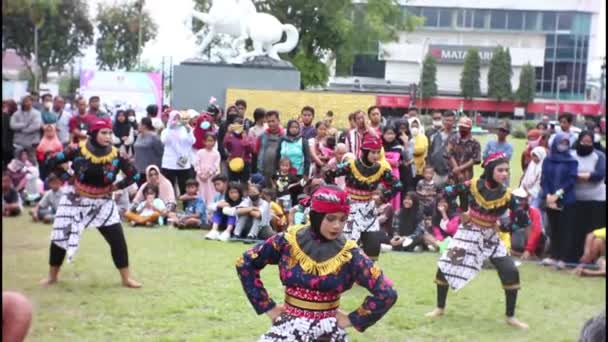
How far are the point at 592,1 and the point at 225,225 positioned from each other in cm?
3085

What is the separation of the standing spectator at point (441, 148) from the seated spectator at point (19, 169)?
524 centimetres

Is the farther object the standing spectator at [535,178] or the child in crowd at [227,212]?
the standing spectator at [535,178]

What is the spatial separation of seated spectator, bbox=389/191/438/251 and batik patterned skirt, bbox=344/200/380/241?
70.7 inches

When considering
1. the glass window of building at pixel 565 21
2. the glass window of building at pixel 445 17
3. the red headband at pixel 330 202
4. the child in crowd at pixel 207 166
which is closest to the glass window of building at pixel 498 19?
the glass window of building at pixel 445 17

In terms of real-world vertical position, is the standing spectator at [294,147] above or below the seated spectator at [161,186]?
above

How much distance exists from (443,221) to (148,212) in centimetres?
305

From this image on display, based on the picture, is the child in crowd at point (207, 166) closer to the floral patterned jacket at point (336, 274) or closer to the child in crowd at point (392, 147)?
the child in crowd at point (392, 147)

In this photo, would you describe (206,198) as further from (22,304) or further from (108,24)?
(108,24)

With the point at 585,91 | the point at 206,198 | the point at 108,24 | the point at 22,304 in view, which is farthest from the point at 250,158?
the point at 585,91

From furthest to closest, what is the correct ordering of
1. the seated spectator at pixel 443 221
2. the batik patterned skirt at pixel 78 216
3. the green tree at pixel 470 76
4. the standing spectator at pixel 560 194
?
the green tree at pixel 470 76 < the standing spectator at pixel 560 194 < the seated spectator at pixel 443 221 < the batik patterned skirt at pixel 78 216

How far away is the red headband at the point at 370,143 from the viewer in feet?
23.0

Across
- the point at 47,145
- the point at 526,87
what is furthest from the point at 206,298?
the point at 526,87

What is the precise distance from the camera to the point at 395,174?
7.58 metres

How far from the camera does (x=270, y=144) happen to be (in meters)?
6.07
